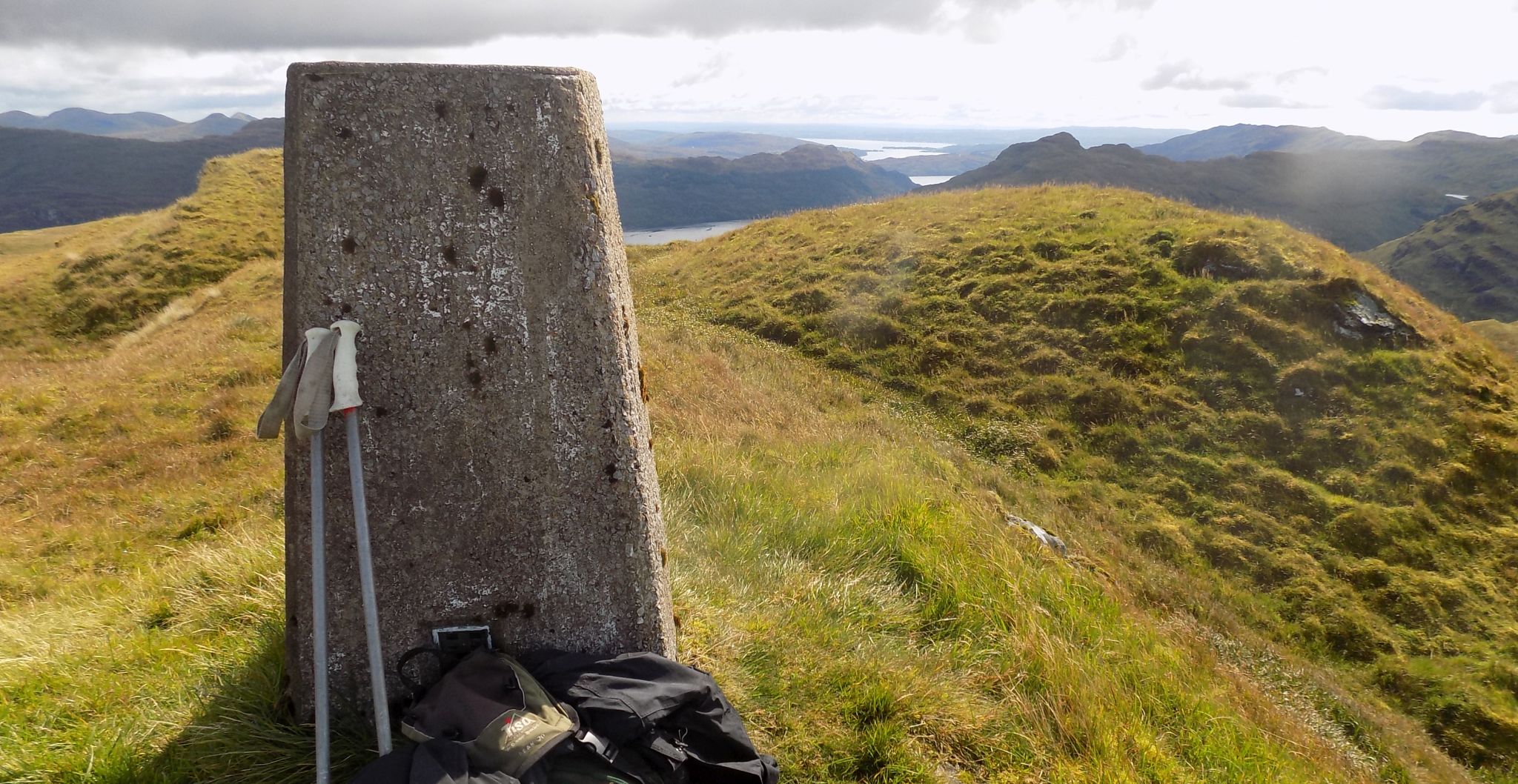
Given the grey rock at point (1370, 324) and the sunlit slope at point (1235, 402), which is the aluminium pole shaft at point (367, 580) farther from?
the grey rock at point (1370, 324)

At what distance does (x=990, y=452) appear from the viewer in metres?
14.0

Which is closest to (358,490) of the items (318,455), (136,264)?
(318,455)

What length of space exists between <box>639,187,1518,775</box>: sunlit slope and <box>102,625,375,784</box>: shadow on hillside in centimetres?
1055

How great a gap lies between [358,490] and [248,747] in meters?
1.30

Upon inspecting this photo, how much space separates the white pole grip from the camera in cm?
229

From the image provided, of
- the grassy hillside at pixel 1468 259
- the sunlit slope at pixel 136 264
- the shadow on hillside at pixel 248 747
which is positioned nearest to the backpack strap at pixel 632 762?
the shadow on hillside at pixel 248 747

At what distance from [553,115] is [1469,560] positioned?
15.9 m

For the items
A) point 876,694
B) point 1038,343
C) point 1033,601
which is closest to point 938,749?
point 876,694

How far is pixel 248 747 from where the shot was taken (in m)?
2.75

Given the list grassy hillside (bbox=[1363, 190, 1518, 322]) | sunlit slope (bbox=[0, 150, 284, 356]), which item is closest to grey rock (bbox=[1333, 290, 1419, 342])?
sunlit slope (bbox=[0, 150, 284, 356])

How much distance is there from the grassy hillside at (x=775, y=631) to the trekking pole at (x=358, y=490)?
0.54 metres

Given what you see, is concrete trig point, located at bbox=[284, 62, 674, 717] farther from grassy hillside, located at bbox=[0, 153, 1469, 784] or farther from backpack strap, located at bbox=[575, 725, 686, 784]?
grassy hillside, located at bbox=[0, 153, 1469, 784]

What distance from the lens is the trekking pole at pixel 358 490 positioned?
2.29m

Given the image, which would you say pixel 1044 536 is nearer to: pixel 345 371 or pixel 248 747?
pixel 248 747
